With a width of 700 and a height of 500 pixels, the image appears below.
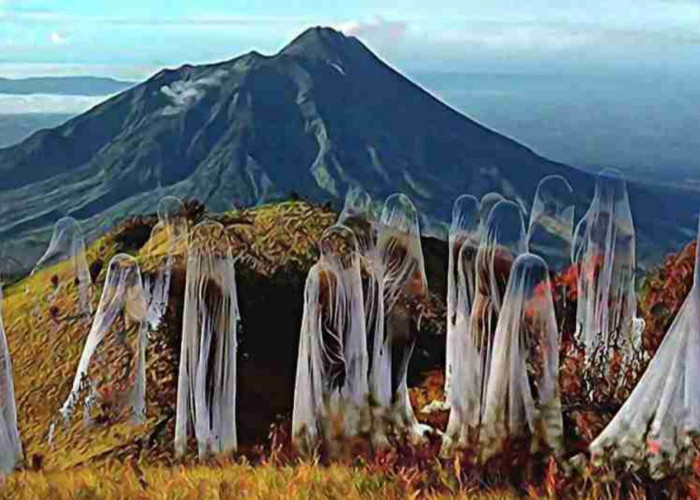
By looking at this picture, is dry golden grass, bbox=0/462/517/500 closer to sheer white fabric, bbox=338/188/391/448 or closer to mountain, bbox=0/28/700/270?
sheer white fabric, bbox=338/188/391/448

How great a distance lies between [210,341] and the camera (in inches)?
145

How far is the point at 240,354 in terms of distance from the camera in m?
3.77

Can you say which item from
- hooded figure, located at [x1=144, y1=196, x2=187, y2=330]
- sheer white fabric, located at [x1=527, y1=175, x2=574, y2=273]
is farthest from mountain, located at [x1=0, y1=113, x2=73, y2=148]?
sheer white fabric, located at [x1=527, y1=175, x2=574, y2=273]

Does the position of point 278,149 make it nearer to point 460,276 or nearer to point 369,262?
point 369,262

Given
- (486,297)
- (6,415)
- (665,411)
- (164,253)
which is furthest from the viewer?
(164,253)

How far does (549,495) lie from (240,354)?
1060 mm

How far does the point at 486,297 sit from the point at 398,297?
0.28 metres

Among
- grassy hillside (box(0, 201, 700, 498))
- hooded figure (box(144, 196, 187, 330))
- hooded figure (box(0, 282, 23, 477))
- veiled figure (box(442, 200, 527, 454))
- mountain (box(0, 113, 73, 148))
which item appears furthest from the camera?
mountain (box(0, 113, 73, 148))

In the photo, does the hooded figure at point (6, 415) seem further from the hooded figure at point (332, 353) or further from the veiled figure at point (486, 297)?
the veiled figure at point (486, 297)

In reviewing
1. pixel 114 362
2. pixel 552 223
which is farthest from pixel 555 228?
pixel 114 362

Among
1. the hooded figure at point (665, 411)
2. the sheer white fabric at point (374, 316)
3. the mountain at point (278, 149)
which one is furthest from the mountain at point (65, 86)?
the hooded figure at point (665, 411)

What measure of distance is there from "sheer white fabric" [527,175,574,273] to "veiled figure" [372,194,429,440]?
355mm

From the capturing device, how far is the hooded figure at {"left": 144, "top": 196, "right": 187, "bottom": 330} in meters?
3.80

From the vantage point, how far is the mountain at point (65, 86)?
12.9 ft
